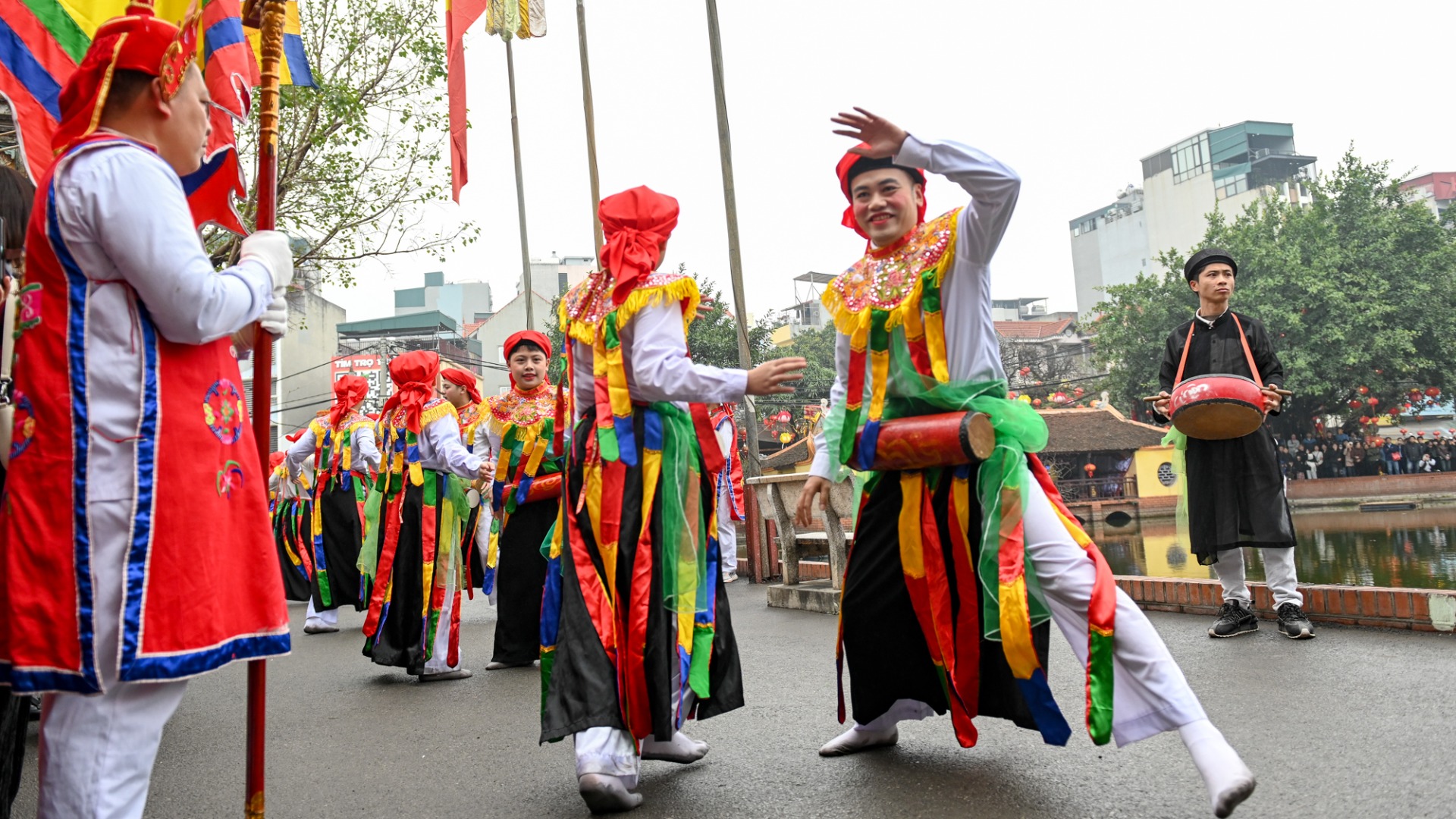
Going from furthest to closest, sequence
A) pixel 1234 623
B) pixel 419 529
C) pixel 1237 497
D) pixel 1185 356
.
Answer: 1. pixel 419 529
2. pixel 1185 356
3. pixel 1237 497
4. pixel 1234 623

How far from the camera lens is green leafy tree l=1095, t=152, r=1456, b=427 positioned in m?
31.4

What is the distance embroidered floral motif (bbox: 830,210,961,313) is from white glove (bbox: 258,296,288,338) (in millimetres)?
1804

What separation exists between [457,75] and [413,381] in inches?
287

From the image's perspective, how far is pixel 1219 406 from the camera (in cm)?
555

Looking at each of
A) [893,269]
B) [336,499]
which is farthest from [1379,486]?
[893,269]

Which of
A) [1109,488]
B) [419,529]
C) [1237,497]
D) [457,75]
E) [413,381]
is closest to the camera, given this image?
[1237,497]

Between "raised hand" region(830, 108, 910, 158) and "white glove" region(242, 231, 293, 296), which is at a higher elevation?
"raised hand" region(830, 108, 910, 158)

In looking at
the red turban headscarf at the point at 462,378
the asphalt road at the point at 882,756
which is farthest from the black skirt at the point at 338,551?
the asphalt road at the point at 882,756

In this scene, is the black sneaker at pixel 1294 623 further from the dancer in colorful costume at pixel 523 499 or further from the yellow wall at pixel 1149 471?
the yellow wall at pixel 1149 471

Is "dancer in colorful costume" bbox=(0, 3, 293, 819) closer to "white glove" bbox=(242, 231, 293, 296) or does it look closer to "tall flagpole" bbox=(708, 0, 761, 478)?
"white glove" bbox=(242, 231, 293, 296)

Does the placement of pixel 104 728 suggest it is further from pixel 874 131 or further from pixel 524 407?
pixel 524 407

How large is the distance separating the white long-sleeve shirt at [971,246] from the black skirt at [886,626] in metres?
0.32

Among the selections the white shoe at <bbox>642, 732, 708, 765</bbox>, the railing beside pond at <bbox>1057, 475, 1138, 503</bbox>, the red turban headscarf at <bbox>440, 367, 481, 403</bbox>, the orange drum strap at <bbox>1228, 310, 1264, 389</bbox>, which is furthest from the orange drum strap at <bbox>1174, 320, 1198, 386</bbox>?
the railing beside pond at <bbox>1057, 475, 1138, 503</bbox>

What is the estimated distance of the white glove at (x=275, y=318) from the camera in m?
2.48
